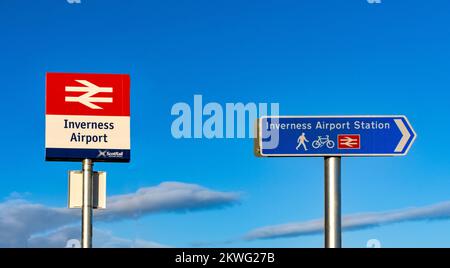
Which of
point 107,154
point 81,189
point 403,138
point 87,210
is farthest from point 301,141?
point 107,154

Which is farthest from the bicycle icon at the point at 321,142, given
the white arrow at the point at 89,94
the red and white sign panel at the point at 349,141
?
the white arrow at the point at 89,94

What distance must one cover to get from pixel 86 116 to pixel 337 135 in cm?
630

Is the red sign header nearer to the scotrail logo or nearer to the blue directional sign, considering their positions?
the scotrail logo

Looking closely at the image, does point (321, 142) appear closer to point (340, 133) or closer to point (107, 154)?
point (340, 133)

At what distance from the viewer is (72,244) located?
15.1 meters

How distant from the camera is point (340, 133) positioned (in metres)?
12.7

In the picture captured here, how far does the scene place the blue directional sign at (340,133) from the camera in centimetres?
1266

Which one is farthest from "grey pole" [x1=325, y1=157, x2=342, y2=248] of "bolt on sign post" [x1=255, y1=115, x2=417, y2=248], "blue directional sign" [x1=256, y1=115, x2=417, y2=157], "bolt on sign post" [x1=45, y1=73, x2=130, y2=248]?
"bolt on sign post" [x1=45, y1=73, x2=130, y2=248]

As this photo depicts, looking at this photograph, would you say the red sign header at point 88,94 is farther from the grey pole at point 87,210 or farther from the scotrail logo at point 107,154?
the grey pole at point 87,210

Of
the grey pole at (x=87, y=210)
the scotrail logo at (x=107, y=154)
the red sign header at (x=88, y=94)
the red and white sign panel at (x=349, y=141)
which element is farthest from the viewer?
the scotrail logo at (x=107, y=154)
